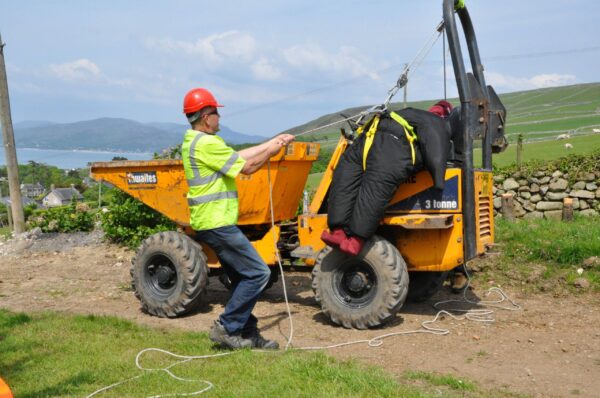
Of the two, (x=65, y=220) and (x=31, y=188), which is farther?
(x=31, y=188)

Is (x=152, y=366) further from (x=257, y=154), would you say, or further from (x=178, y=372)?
(x=257, y=154)

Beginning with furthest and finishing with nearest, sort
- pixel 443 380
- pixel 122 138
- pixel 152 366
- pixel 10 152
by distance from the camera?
pixel 122 138
pixel 10 152
pixel 152 366
pixel 443 380

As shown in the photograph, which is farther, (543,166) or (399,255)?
(543,166)

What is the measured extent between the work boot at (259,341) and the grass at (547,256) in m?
3.71

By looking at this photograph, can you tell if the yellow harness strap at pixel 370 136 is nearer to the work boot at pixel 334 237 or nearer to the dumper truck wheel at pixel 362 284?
the work boot at pixel 334 237

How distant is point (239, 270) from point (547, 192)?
7769 mm

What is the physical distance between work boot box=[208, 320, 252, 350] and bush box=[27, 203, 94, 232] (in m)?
8.17

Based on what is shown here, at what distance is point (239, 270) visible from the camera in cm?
571

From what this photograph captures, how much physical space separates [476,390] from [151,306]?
395 centimetres

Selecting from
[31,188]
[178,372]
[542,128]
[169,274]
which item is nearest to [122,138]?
[31,188]

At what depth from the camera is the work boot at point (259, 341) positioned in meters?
5.77

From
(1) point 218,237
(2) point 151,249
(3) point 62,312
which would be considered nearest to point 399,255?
(1) point 218,237

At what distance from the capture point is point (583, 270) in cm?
806

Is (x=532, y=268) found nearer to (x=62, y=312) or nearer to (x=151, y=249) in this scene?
Result: (x=151, y=249)
